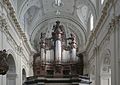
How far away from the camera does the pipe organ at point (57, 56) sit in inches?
1067

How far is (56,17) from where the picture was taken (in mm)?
29969

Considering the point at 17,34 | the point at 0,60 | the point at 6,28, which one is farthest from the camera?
the point at 17,34

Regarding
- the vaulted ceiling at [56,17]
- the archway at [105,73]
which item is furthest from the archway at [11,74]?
the archway at [105,73]

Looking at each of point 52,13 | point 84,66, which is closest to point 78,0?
point 52,13

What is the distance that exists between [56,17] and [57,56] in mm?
4344

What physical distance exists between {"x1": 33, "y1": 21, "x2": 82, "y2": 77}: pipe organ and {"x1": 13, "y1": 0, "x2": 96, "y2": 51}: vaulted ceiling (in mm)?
1340

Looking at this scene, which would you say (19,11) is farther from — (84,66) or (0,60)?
(0,60)

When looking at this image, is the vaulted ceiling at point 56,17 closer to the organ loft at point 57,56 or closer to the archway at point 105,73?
the organ loft at point 57,56

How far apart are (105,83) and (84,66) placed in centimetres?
742

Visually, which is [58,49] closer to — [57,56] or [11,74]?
[57,56]

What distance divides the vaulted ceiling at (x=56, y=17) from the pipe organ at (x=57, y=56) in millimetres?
1340

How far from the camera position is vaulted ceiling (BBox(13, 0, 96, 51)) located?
2730cm

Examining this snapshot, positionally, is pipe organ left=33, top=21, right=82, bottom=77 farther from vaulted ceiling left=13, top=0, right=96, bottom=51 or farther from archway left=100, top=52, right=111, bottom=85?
archway left=100, top=52, right=111, bottom=85

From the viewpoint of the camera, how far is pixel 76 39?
3019 centimetres
